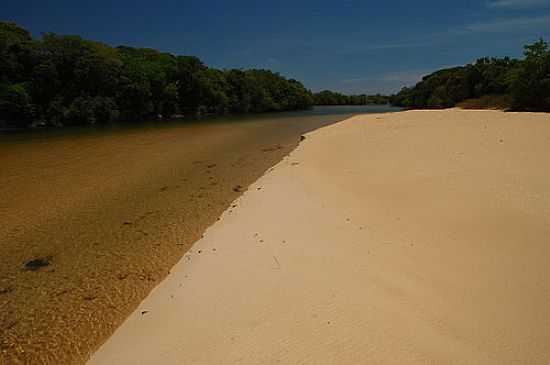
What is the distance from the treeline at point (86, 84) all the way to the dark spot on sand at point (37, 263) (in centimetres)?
4090

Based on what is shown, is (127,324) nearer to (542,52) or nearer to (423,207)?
(423,207)

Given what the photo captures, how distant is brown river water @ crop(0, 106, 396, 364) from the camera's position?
331 cm

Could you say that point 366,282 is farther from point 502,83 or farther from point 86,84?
point 86,84

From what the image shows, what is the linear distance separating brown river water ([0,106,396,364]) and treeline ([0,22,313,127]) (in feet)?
104

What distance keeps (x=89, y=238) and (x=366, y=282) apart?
538 centimetres

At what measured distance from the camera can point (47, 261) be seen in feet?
15.6

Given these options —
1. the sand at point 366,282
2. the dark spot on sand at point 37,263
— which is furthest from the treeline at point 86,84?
the sand at point 366,282

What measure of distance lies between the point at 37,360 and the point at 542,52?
3723cm

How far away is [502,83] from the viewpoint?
121 feet

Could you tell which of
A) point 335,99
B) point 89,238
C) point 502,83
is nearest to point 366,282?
point 89,238

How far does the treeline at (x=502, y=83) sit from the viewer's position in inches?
956

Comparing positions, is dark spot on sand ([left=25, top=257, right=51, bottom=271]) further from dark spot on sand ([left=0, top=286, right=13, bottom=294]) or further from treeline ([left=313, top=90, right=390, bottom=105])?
treeline ([left=313, top=90, right=390, bottom=105])

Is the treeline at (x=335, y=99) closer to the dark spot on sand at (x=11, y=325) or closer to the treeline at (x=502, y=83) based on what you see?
the treeline at (x=502, y=83)

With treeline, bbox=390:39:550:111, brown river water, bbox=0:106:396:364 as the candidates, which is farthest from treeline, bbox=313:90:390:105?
brown river water, bbox=0:106:396:364
